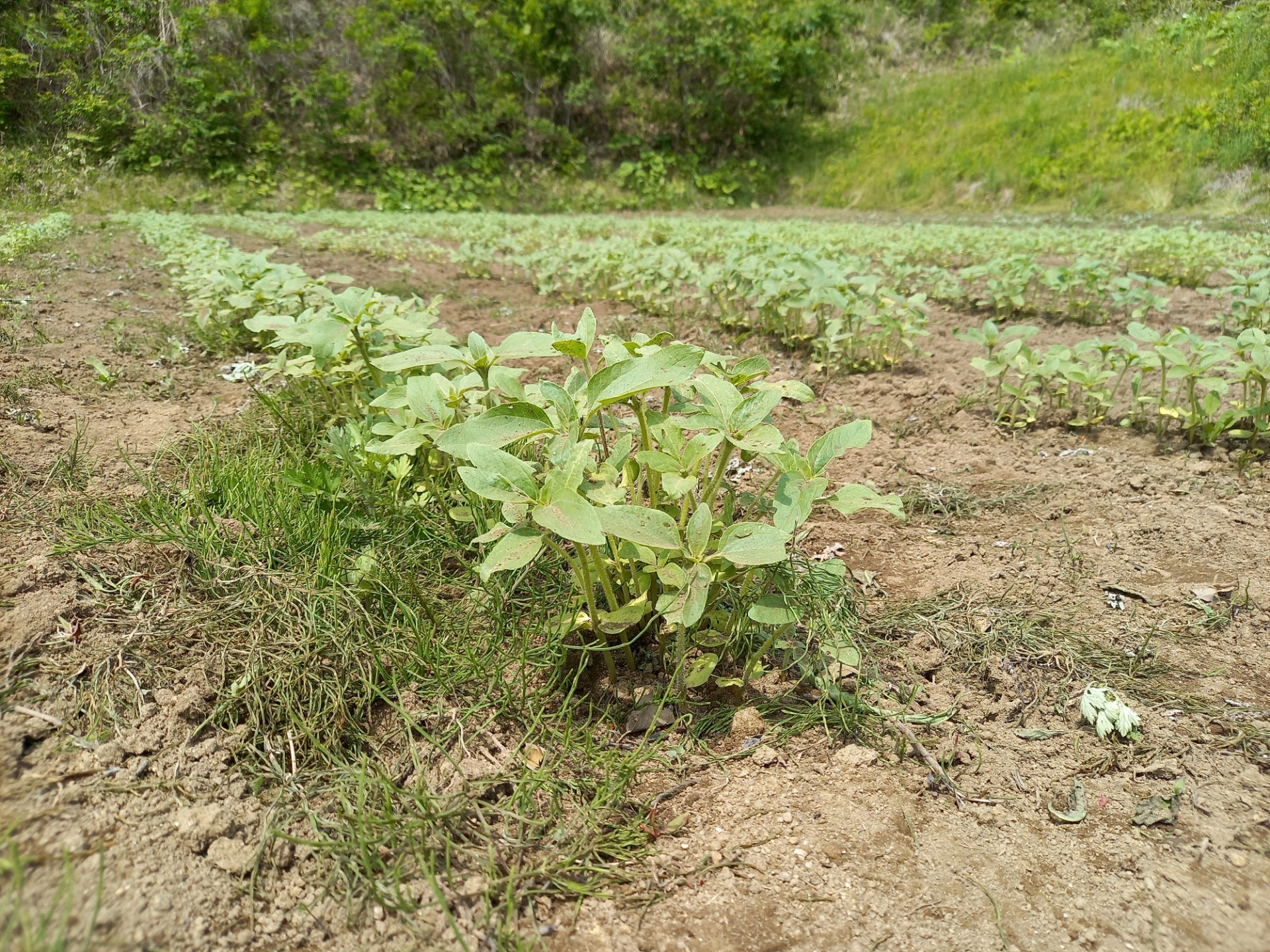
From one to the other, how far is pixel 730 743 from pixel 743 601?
29 centimetres

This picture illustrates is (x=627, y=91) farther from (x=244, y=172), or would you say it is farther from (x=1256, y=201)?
(x=1256, y=201)

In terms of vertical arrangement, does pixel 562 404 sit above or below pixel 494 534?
above

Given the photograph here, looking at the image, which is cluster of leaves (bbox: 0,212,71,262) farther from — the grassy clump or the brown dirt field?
the grassy clump

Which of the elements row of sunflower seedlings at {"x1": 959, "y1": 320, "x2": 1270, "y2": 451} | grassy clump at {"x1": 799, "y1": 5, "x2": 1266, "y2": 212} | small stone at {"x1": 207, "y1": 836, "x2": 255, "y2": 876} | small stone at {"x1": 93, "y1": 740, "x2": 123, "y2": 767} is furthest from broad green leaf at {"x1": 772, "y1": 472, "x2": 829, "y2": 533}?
grassy clump at {"x1": 799, "y1": 5, "x2": 1266, "y2": 212}

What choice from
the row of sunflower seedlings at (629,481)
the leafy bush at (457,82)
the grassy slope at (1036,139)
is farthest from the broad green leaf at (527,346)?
the leafy bush at (457,82)

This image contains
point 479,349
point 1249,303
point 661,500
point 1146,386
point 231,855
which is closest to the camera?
point 231,855

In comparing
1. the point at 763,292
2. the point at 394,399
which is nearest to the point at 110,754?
→ the point at 394,399

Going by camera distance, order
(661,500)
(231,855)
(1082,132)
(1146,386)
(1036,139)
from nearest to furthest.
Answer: (231,855) → (661,500) → (1146,386) → (1082,132) → (1036,139)

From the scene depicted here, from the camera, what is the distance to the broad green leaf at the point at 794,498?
134cm

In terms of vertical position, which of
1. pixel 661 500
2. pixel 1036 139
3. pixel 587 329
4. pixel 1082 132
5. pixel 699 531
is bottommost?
pixel 1036 139

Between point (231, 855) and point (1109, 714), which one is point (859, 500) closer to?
point (1109, 714)

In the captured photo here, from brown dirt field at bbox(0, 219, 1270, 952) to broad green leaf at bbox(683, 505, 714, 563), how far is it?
1.47 ft

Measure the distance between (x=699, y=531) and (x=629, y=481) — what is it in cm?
27

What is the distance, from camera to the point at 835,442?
1.46m
